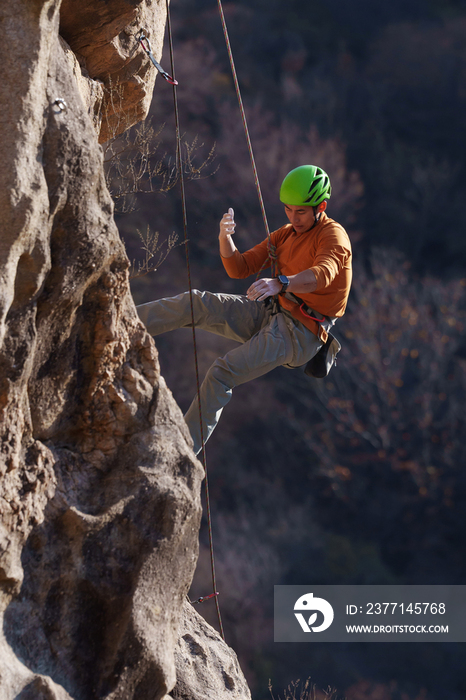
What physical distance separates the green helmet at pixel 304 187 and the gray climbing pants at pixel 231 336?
716 millimetres

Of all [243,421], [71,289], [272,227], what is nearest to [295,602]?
[243,421]

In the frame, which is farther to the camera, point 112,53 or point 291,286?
point 112,53

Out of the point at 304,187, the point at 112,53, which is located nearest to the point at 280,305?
the point at 304,187

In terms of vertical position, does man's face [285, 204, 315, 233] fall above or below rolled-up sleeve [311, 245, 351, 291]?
above

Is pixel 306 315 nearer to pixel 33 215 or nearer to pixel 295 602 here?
pixel 33 215

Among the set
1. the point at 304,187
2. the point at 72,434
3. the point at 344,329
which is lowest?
A: the point at 344,329

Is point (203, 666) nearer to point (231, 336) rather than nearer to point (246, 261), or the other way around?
point (231, 336)

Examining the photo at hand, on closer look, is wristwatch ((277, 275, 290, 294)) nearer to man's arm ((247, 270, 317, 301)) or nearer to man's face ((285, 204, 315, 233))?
man's arm ((247, 270, 317, 301))

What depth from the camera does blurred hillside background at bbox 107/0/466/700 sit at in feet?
56.3

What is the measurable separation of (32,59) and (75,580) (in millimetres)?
→ 2326

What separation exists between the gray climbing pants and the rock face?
46 cm

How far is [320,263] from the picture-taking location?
4.35 m

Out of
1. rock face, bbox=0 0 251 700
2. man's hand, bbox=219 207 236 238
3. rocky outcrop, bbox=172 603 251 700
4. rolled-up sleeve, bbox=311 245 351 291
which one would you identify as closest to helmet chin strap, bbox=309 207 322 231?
rolled-up sleeve, bbox=311 245 351 291

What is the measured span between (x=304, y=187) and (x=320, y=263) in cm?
55
